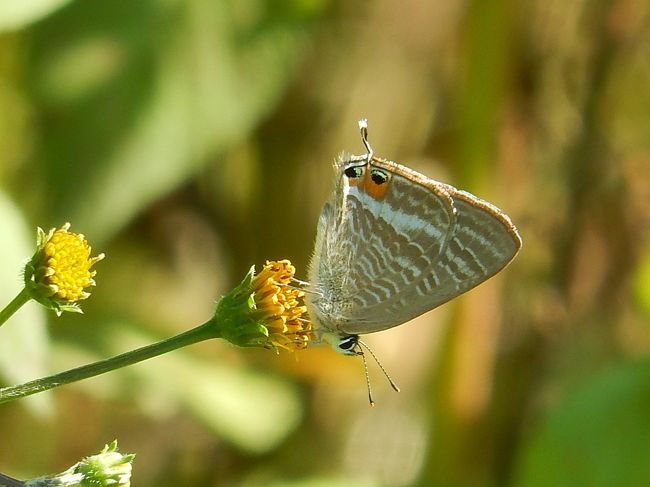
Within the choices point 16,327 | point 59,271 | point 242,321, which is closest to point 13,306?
point 59,271

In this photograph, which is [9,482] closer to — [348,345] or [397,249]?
[348,345]

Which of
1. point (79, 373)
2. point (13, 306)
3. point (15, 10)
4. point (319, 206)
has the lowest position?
point (79, 373)

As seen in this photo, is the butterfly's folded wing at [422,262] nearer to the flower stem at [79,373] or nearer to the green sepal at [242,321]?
the green sepal at [242,321]

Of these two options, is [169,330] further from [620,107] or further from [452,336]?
[620,107]

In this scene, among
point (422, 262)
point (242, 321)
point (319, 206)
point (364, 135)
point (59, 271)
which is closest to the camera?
point (59, 271)

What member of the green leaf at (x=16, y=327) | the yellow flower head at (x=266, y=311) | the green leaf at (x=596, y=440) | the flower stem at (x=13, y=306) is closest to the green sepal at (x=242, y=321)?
the yellow flower head at (x=266, y=311)

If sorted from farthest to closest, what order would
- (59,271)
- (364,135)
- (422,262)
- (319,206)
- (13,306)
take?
(319,206) → (422,262) → (364,135) → (59,271) → (13,306)

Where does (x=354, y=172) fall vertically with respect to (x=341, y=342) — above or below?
above
